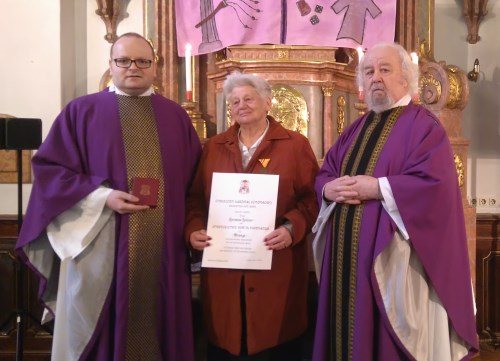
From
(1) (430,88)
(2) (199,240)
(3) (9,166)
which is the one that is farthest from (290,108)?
(3) (9,166)

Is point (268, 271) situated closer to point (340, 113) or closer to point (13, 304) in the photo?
point (340, 113)

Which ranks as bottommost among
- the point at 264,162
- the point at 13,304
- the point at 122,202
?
the point at 13,304

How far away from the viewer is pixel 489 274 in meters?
4.11

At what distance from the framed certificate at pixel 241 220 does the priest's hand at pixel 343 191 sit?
23cm

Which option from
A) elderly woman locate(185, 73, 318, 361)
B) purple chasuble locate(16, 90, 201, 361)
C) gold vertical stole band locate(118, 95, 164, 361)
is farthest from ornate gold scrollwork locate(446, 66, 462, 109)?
gold vertical stole band locate(118, 95, 164, 361)

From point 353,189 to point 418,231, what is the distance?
0.94 ft

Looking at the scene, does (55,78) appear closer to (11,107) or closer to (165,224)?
(11,107)

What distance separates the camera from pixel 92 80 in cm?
444

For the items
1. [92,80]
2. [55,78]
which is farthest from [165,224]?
[92,80]

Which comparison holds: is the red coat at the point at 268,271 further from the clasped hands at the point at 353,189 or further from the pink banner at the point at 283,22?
the pink banner at the point at 283,22

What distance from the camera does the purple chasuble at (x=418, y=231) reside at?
6.93 ft

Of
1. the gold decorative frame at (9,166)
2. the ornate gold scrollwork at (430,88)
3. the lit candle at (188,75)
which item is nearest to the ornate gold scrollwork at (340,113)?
the ornate gold scrollwork at (430,88)

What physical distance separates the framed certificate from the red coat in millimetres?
86

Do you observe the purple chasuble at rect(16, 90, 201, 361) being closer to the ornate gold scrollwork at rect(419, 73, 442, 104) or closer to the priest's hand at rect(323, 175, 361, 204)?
the priest's hand at rect(323, 175, 361, 204)
